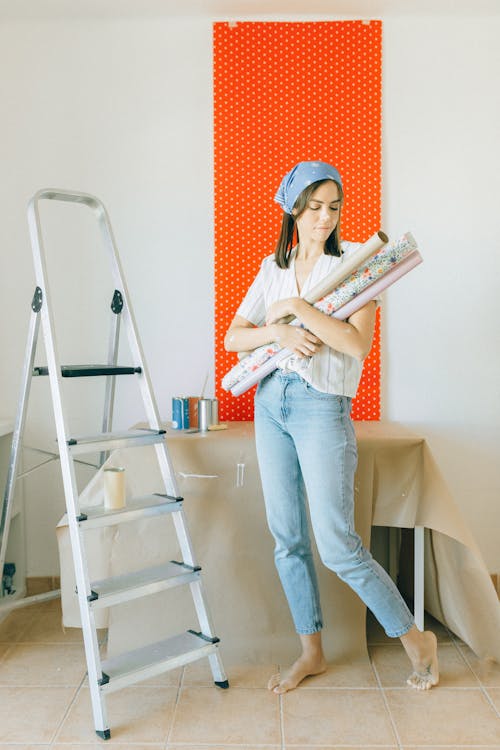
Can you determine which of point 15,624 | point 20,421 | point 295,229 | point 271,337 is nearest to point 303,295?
point 271,337

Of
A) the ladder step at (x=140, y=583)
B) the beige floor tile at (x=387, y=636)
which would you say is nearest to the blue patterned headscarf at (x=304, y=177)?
the ladder step at (x=140, y=583)

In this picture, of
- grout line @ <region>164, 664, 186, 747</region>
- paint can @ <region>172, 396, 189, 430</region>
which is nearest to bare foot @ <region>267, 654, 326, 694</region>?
grout line @ <region>164, 664, 186, 747</region>

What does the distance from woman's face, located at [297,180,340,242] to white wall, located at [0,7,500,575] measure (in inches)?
38.1

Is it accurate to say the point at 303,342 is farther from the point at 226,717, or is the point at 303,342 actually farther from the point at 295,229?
the point at 226,717

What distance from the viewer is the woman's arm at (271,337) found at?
215 centimetres

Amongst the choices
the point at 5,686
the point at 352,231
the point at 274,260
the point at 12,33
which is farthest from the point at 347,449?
the point at 12,33

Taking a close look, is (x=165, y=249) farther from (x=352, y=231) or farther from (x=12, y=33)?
(x=12, y=33)

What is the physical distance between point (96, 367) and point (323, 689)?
50.4 inches

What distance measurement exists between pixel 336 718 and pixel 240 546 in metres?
0.67

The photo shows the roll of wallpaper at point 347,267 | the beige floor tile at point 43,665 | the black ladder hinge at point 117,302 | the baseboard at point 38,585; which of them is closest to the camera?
the roll of wallpaper at point 347,267

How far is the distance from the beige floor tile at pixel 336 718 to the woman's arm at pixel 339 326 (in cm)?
107

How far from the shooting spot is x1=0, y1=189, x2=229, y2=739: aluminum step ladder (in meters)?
2.14

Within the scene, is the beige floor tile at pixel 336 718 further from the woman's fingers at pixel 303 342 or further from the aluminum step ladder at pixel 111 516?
the woman's fingers at pixel 303 342

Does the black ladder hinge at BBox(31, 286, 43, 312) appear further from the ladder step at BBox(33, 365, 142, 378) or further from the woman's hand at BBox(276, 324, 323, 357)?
the woman's hand at BBox(276, 324, 323, 357)
